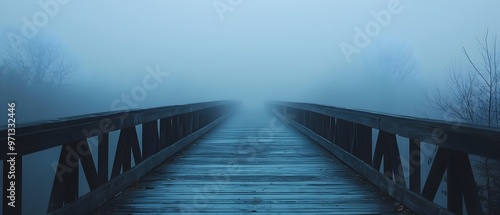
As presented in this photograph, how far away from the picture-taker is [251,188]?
6117 millimetres

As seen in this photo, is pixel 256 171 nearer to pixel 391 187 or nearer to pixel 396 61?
pixel 391 187

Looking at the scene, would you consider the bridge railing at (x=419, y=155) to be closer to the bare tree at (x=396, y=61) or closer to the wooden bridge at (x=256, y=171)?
the wooden bridge at (x=256, y=171)

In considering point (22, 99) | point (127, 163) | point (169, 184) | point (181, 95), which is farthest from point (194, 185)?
point (181, 95)

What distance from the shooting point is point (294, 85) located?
13888cm

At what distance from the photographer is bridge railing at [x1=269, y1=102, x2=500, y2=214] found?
3404 mm

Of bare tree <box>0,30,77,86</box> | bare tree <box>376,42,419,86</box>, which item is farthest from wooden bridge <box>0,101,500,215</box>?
bare tree <box>376,42,419,86</box>

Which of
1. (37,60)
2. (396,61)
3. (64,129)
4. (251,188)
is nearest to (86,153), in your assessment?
(64,129)

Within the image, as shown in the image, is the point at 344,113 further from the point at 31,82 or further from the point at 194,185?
the point at 31,82

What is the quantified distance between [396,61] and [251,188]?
59592mm

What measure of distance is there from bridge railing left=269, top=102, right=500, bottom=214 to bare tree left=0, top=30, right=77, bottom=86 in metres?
43.6

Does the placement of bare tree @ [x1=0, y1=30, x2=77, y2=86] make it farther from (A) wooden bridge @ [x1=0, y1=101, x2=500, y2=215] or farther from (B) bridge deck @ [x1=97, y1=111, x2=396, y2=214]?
(B) bridge deck @ [x1=97, y1=111, x2=396, y2=214]

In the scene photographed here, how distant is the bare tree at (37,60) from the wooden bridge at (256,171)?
134 ft

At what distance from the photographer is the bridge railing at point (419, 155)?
3.40 m

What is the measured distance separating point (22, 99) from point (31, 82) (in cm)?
257
